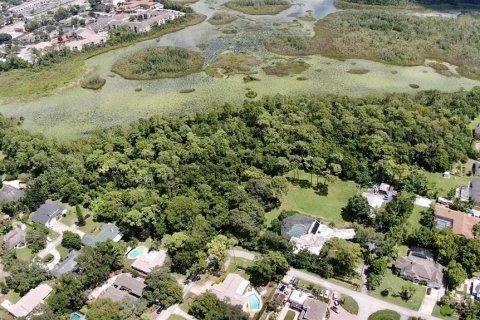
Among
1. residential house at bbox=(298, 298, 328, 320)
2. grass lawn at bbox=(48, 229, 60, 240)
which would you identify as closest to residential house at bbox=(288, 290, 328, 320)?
residential house at bbox=(298, 298, 328, 320)

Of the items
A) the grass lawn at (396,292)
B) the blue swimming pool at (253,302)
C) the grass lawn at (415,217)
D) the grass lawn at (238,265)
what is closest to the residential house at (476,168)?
the grass lawn at (415,217)

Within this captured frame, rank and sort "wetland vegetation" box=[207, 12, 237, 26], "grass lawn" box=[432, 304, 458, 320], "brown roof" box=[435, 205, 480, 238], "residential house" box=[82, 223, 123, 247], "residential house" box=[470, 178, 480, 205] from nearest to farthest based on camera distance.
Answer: "grass lawn" box=[432, 304, 458, 320] < "brown roof" box=[435, 205, 480, 238] < "residential house" box=[82, 223, 123, 247] < "residential house" box=[470, 178, 480, 205] < "wetland vegetation" box=[207, 12, 237, 26]

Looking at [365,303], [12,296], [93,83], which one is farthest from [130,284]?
[93,83]

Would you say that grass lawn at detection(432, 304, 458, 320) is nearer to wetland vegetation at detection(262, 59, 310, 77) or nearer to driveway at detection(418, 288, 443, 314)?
driveway at detection(418, 288, 443, 314)

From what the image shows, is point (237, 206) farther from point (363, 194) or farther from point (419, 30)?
point (419, 30)

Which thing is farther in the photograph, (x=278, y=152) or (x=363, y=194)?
(x=278, y=152)

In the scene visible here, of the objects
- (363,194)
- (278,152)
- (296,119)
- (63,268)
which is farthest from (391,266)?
(63,268)
